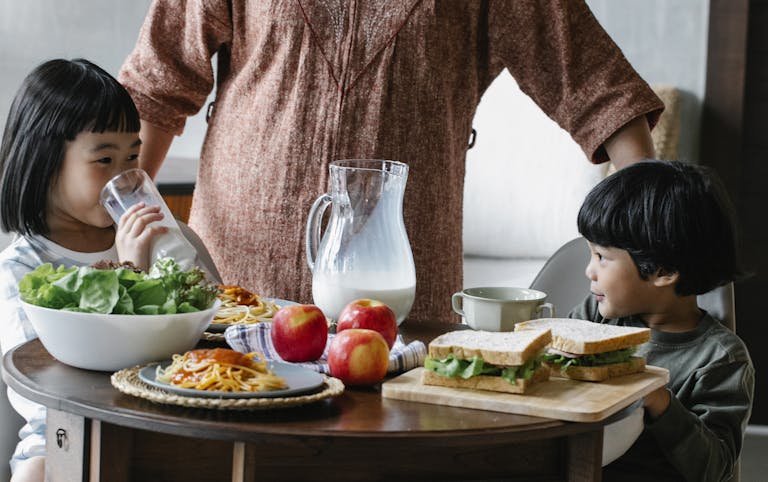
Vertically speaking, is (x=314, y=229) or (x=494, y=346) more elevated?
(x=314, y=229)

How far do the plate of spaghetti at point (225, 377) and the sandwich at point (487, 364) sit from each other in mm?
137

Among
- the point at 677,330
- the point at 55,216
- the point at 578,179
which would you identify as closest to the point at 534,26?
the point at 677,330

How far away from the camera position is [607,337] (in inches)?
49.9

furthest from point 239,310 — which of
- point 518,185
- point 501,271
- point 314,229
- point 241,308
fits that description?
point 518,185

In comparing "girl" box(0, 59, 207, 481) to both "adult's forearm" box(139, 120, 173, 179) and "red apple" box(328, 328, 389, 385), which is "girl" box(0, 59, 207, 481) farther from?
"red apple" box(328, 328, 389, 385)

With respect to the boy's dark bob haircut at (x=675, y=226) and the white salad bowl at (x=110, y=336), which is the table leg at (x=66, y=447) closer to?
the white salad bowl at (x=110, y=336)

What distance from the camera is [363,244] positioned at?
4.62ft

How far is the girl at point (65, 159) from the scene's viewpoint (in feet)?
5.69

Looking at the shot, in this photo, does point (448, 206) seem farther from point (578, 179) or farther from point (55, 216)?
point (578, 179)

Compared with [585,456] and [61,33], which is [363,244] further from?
[61,33]

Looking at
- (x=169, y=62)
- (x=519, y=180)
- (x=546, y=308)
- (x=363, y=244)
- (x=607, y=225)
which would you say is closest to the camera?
(x=363, y=244)

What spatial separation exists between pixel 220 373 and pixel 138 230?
53 cm

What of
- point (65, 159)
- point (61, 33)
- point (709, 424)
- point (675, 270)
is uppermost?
point (61, 33)

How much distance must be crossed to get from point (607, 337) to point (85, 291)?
2.07 feet
